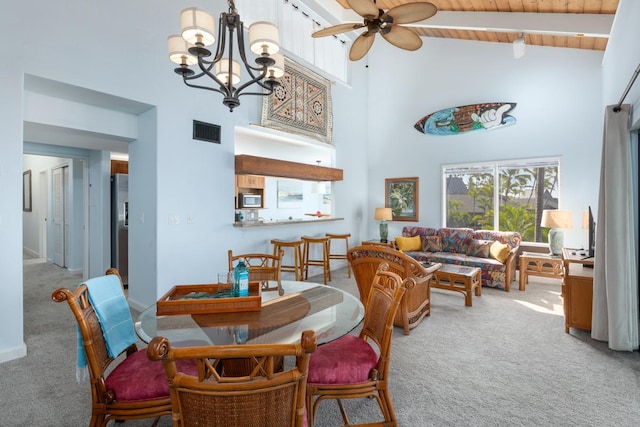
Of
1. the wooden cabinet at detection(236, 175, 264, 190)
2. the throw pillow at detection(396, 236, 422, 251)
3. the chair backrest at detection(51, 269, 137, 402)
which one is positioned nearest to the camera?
the chair backrest at detection(51, 269, 137, 402)

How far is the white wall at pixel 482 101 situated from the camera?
496 centimetres

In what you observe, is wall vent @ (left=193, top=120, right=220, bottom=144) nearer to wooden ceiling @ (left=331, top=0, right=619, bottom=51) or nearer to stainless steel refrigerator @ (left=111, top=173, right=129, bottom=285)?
stainless steel refrigerator @ (left=111, top=173, right=129, bottom=285)

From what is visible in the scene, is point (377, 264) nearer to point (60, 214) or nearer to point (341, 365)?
point (341, 365)

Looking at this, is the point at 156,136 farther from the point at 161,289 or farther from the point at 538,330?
the point at 538,330

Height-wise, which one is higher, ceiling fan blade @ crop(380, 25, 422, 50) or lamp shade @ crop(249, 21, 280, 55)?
ceiling fan blade @ crop(380, 25, 422, 50)

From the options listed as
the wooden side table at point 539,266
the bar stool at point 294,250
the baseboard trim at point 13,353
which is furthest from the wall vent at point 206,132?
the wooden side table at point 539,266

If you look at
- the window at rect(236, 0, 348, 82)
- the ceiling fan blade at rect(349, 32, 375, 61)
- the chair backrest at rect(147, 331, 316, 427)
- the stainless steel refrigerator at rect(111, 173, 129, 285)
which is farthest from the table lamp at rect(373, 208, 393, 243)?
the chair backrest at rect(147, 331, 316, 427)

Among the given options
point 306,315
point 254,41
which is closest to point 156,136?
point 254,41

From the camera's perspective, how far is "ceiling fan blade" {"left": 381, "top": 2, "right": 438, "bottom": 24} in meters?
2.51

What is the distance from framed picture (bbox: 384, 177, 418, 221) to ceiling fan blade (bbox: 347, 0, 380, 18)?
Result: 14.3 feet

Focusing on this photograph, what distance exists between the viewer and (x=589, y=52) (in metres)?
4.88

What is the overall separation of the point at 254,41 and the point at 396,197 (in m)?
5.37

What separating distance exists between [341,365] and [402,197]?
5.56 m

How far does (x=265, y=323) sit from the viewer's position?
1.62m
